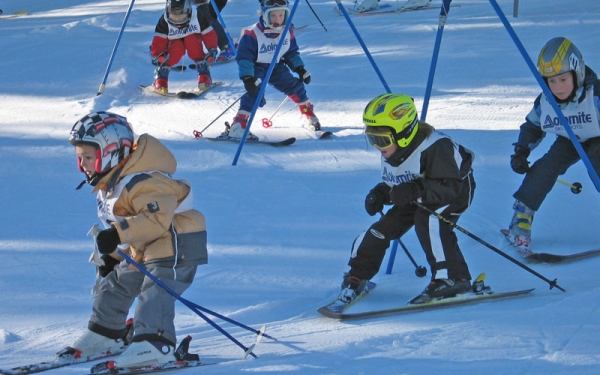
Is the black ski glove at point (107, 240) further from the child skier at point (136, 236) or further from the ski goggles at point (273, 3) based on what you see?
the ski goggles at point (273, 3)

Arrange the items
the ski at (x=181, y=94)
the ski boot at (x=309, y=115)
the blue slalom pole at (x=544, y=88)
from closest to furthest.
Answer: the blue slalom pole at (x=544, y=88), the ski boot at (x=309, y=115), the ski at (x=181, y=94)

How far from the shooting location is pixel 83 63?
468 inches

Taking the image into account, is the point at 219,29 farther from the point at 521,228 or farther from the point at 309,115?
the point at 521,228

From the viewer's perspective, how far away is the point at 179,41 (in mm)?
10867

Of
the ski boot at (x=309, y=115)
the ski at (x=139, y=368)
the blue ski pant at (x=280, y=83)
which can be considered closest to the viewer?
the ski at (x=139, y=368)

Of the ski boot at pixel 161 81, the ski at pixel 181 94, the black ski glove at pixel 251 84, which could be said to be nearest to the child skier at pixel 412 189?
the black ski glove at pixel 251 84

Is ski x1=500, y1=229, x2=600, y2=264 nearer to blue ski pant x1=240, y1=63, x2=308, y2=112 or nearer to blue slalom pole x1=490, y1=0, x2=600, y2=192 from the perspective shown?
blue slalom pole x1=490, y1=0, x2=600, y2=192

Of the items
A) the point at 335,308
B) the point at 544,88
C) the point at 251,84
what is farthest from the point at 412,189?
the point at 251,84

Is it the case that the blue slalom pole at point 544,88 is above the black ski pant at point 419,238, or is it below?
above

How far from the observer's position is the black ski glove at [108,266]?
165 inches

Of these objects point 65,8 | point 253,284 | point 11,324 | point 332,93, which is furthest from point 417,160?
point 65,8

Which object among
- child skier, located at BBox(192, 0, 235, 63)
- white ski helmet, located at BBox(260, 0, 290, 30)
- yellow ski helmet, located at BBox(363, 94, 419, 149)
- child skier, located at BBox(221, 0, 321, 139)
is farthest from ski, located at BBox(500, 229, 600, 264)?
child skier, located at BBox(192, 0, 235, 63)

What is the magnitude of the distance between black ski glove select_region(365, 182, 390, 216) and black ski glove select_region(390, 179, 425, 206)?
224 millimetres

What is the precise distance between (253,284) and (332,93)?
213 inches
